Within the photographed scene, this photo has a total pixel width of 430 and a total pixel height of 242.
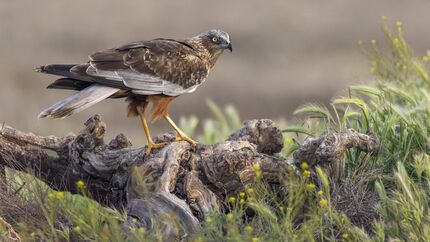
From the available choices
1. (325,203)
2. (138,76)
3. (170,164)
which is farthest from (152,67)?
(325,203)

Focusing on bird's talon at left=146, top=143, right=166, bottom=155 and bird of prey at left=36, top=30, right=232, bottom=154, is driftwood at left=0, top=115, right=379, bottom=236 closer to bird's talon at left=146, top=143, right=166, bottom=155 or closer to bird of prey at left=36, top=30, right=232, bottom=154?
bird's talon at left=146, top=143, right=166, bottom=155

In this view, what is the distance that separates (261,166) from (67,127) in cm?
1013

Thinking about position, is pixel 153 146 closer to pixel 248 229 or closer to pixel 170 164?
pixel 170 164

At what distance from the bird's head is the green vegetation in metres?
1.06

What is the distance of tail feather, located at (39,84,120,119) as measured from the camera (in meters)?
7.77

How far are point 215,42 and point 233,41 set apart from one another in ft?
45.5

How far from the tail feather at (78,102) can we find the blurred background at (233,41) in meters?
10.1

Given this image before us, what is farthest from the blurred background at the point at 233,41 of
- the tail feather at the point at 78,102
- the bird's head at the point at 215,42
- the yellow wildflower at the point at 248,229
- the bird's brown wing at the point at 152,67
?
the yellow wildflower at the point at 248,229

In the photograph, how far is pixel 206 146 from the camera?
776 cm

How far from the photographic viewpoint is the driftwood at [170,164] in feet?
23.9

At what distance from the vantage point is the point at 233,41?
23.2m

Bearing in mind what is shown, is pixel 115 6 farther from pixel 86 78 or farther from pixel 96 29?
pixel 86 78

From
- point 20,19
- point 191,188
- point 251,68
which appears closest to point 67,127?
point 251,68

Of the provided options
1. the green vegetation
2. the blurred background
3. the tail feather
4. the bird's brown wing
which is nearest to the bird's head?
the bird's brown wing
